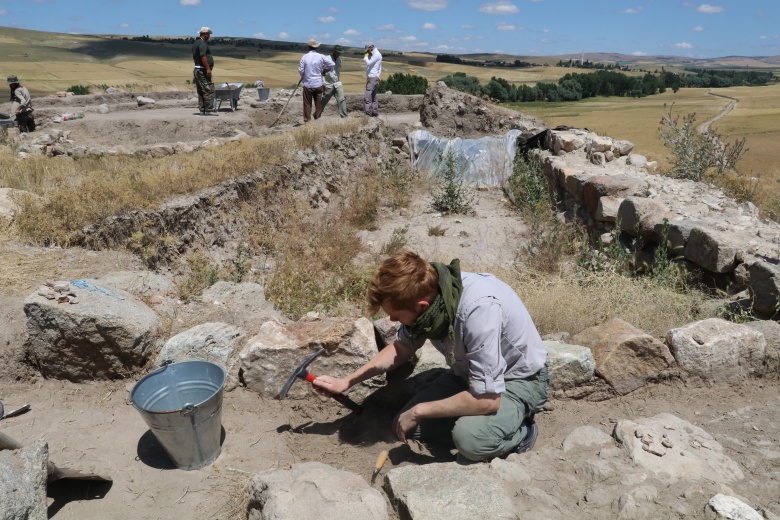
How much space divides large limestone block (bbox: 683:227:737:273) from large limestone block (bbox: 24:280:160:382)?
4.79 m

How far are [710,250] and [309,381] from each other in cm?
405

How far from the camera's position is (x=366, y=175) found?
37.5ft

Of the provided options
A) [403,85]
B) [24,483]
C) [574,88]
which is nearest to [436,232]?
[24,483]

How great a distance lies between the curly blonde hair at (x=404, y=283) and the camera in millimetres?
2764

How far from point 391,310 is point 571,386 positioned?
60.5 inches

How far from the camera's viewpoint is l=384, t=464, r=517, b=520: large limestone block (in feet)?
7.96

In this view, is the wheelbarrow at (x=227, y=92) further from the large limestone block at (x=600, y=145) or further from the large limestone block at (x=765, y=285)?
the large limestone block at (x=765, y=285)

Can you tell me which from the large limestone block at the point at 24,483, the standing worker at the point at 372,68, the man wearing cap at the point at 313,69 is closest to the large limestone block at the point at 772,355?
the large limestone block at the point at 24,483

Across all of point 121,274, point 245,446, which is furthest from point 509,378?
point 121,274

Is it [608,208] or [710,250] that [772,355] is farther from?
[608,208]

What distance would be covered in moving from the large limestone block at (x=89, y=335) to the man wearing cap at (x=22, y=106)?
1117cm

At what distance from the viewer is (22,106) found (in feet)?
41.8

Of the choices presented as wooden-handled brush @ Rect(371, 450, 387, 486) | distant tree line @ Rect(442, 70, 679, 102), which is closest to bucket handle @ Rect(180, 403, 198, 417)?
wooden-handled brush @ Rect(371, 450, 387, 486)

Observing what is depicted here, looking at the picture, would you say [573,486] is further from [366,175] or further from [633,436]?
[366,175]
